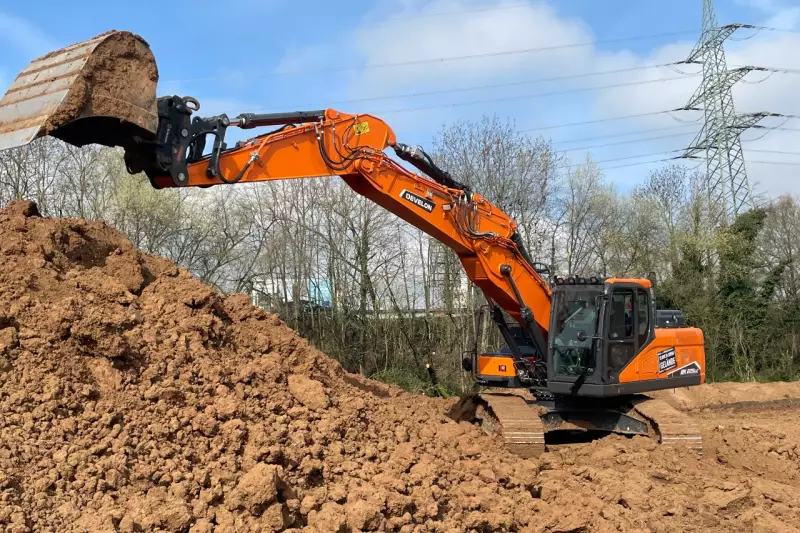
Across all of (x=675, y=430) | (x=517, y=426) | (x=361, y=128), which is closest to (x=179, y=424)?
(x=361, y=128)

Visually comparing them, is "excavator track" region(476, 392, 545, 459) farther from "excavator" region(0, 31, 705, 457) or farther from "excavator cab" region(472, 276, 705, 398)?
"excavator cab" region(472, 276, 705, 398)

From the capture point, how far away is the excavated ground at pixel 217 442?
4125mm

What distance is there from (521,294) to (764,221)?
18351 mm

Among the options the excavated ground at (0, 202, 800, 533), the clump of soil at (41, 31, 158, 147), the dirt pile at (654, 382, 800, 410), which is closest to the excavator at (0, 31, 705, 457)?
the clump of soil at (41, 31, 158, 147)

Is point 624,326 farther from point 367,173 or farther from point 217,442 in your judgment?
point 217,442

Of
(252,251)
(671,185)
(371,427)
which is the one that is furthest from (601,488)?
(671,185)

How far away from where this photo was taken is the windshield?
8234 mm

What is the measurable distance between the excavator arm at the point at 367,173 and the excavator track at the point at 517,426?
41.2 inches

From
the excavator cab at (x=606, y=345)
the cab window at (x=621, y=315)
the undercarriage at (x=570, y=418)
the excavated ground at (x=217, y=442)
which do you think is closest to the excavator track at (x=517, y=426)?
the undercarriage at (x=570, y=418)

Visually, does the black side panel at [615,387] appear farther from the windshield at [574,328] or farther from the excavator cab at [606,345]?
the windshield at [574,328]

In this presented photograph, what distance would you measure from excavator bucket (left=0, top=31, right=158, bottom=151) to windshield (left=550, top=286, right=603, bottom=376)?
5.06 m

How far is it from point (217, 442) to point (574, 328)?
4.93 meters

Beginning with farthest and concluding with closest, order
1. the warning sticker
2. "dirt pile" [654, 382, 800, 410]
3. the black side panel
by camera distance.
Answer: "dirt pile" [654, 382, 800, 410] → the warning sticker → the black side panel

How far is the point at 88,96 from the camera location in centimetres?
547
